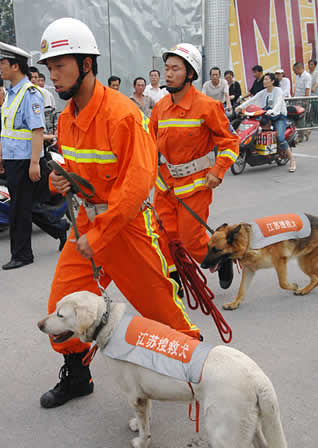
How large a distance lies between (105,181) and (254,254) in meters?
2.00

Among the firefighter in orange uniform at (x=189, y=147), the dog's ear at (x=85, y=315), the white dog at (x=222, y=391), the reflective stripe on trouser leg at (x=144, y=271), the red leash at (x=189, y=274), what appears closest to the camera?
the white dog at (x=222, y=391)

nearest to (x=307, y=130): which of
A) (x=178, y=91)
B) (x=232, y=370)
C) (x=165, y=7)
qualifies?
(x=165, y=7)

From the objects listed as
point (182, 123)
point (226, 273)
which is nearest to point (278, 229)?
point (226, 273)

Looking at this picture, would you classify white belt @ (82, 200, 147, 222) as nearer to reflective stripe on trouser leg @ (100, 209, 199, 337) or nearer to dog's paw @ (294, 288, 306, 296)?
reflective stripe on trouser leg @ (100, 209, 199, 337)

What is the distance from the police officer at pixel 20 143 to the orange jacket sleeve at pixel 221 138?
2020 mm

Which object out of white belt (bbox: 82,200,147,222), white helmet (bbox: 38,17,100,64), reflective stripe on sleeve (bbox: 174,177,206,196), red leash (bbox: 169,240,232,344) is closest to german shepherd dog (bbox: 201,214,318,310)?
reflective stripe on sleeve (bbox: 174,177,206,196)

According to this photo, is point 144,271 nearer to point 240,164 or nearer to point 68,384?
point 68,384

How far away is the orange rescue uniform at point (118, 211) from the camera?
2535 mm

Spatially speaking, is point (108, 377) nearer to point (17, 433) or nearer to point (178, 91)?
point (17, 433)

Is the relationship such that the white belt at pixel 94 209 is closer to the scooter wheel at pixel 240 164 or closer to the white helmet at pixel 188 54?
the white helmet at pixel 188 54

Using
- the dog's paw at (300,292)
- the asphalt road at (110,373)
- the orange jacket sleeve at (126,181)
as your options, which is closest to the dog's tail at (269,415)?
the asphalt road at (110,373)

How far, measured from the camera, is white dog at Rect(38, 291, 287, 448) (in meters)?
2.08

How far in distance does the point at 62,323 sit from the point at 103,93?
4.00 feet

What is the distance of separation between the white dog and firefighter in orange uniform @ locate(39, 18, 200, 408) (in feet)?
1.13
